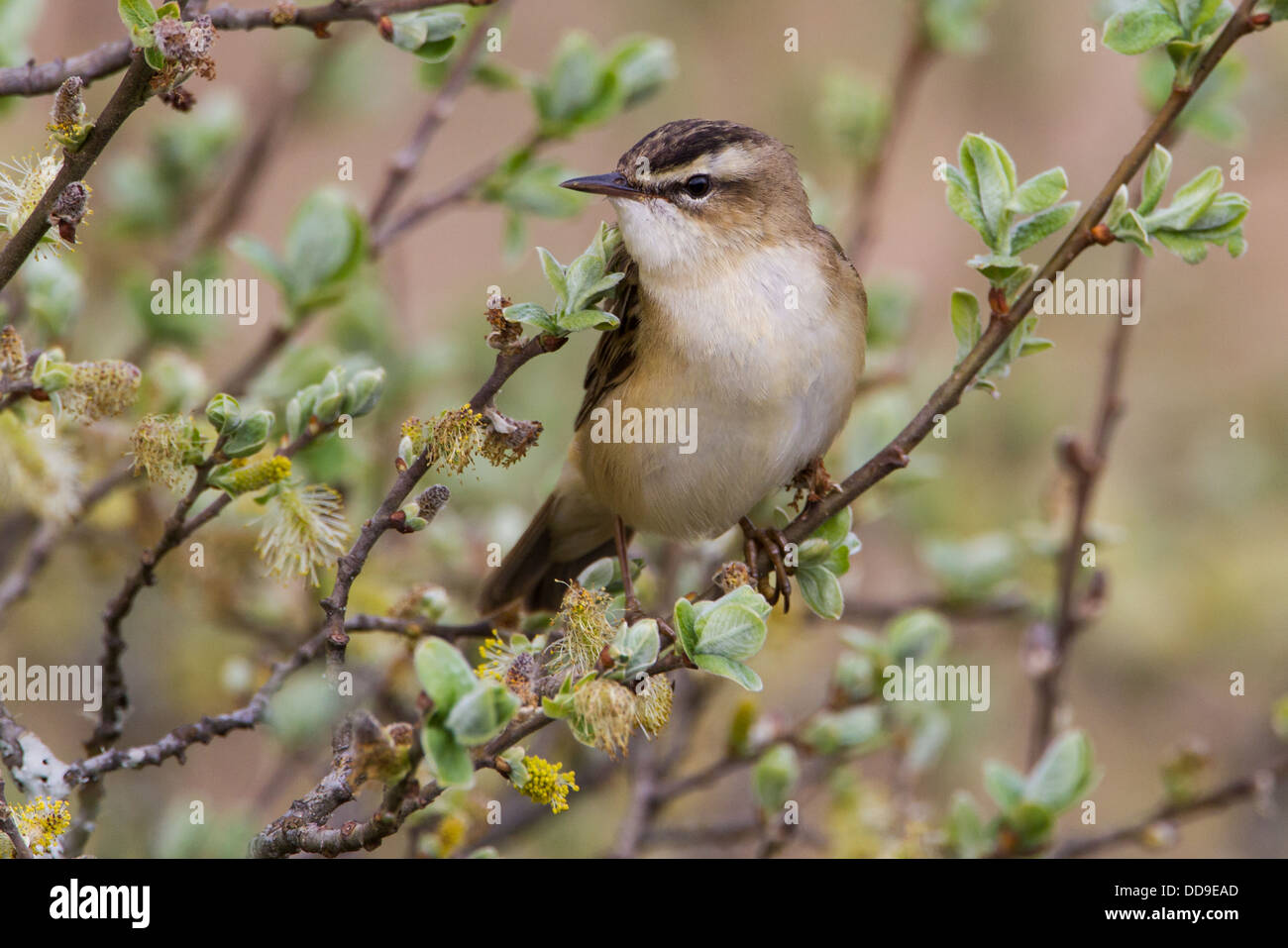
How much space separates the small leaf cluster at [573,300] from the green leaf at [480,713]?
2.09 ft

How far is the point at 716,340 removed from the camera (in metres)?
3.10

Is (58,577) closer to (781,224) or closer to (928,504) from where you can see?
(781,224)

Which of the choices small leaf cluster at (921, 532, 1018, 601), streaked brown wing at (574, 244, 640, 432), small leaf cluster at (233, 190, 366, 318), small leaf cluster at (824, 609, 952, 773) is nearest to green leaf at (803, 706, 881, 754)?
small leaf cluster at (824, 609, 952, 773)

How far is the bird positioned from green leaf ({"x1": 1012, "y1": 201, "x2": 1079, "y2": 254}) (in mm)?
868

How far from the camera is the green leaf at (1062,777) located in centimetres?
282

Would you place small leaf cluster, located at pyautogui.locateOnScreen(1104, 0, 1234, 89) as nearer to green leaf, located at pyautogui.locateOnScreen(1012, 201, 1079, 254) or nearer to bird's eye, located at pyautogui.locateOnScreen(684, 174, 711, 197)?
green leaf, located at pyautogui.locateOnScreen(1012, 201, 1079, 254)

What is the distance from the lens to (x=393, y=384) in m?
4.07

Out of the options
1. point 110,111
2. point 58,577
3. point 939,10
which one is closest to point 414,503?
point 110,111

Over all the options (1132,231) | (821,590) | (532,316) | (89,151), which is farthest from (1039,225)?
(89,151)

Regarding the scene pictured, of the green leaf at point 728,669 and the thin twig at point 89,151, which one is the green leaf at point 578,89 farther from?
the green leaf at point 728,669

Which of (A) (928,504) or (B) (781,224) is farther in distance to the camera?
(A) (928,504)

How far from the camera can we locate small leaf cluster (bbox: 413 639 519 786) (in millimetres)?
1666

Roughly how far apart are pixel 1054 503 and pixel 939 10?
1.55 m

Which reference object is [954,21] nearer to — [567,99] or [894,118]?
[894,118]
